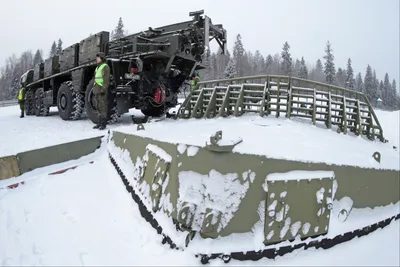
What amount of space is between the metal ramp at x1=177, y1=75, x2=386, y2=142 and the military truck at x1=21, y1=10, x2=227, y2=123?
4.02ft

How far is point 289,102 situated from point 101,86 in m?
3.93

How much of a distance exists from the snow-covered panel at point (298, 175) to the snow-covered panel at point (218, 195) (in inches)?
8.1

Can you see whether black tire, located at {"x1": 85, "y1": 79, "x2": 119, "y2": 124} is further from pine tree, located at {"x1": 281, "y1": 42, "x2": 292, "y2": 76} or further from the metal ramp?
pine tree, located at {"x1": 281, "y1": 42, "x2": 292, "y2": 76}

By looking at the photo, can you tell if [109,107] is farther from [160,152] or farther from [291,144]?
[291,144]

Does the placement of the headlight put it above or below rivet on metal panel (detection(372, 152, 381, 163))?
above

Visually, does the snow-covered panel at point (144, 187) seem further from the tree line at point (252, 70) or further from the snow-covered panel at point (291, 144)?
the tree line at point (252, 70)

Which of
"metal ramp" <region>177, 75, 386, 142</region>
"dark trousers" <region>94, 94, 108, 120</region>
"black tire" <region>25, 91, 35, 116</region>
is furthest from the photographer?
"black tire" <region>25, 91, 35, 116</region>

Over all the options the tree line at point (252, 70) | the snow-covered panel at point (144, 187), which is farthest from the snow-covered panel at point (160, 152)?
the tree line at point (252, 70)

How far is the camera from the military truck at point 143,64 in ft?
22.3

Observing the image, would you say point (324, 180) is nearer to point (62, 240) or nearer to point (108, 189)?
point (62, 240)

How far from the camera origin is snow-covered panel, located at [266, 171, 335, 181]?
231 cm

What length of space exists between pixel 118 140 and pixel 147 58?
9.91ft

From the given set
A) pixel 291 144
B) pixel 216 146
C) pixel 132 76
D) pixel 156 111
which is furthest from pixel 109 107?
pixel 216 146

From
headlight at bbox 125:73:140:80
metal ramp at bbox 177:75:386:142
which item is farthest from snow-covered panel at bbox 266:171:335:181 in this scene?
headlight at bbox 125:73:140:80
